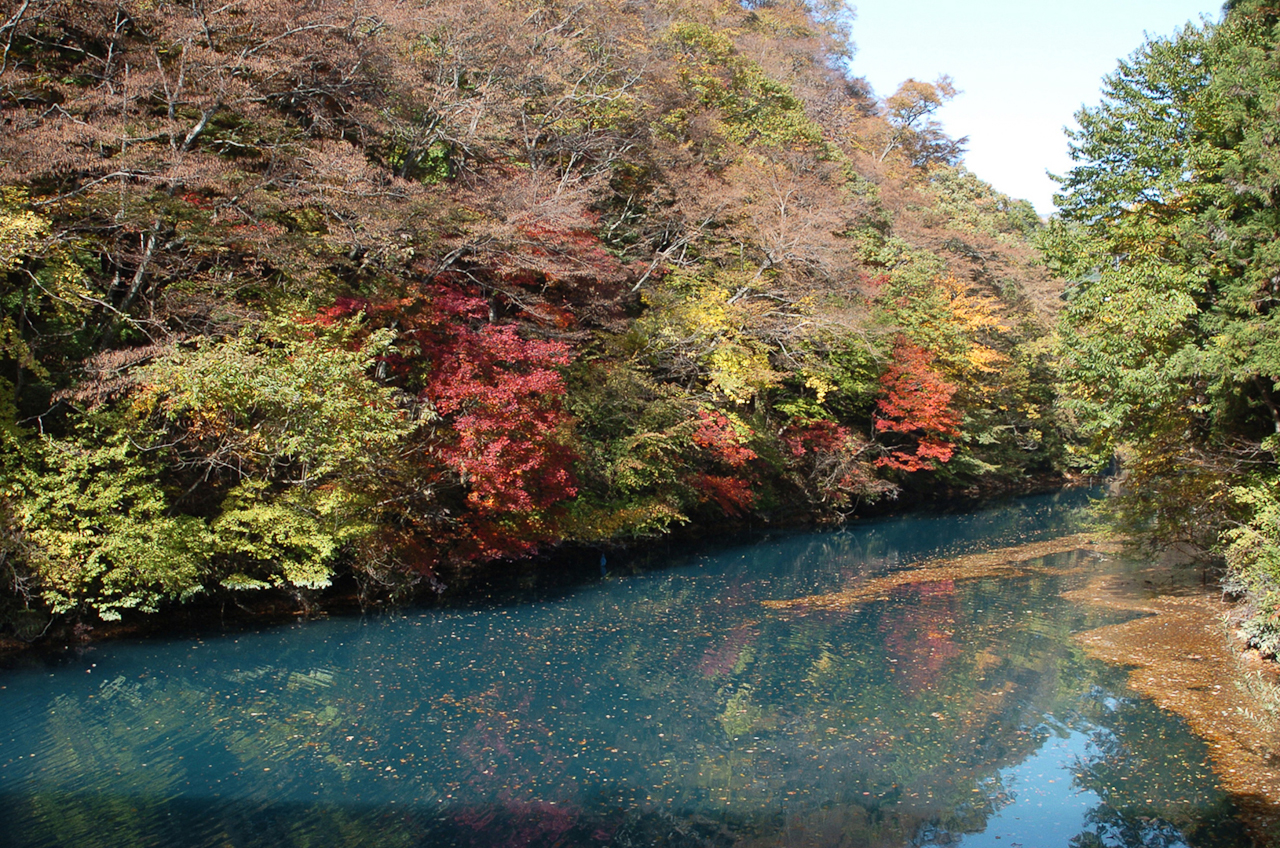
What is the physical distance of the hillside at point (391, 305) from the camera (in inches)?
504

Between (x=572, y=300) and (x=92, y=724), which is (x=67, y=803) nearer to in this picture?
(x=92, y=724)

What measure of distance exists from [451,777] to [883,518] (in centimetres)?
2516

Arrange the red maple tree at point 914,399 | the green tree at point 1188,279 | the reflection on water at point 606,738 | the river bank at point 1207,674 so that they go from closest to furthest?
the reflection on water at point 606,738
the river bank at point 1207,674
the green tree at point 1188,279
the red maple tree at point 914,399

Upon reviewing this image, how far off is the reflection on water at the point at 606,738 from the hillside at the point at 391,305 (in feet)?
7.69

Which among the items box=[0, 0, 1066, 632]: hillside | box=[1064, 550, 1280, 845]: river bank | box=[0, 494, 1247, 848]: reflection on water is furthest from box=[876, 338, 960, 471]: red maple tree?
box=[0, 494, 1247, 848]: reflection on water

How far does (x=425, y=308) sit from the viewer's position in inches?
662

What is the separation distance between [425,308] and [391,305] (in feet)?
3.19

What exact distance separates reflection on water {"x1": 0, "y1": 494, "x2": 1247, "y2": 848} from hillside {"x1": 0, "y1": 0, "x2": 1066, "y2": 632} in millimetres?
2343

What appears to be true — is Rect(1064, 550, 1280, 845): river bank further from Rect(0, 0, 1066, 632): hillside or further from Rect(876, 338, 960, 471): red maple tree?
Rect(876, 338, 960, 471): red maple tree

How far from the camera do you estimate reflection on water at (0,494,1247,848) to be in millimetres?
7887

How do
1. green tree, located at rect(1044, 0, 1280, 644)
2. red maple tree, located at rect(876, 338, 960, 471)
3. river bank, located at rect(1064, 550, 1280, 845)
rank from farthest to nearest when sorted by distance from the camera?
red maple tree, located at rect(876, 338, 960, 471), green tree, located at rect(1044, 0, 1280, 644), river bank, located at rect(1064, 550, 1280, 845)

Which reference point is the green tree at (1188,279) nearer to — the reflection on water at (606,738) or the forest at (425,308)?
the forest at (425,308)

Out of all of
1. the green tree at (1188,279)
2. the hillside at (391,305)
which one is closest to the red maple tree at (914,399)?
the hillside at (391,305)

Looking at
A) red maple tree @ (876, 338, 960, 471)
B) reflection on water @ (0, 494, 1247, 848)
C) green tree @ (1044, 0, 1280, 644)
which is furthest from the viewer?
red maple tree @ (876, 338, 960, 471)
